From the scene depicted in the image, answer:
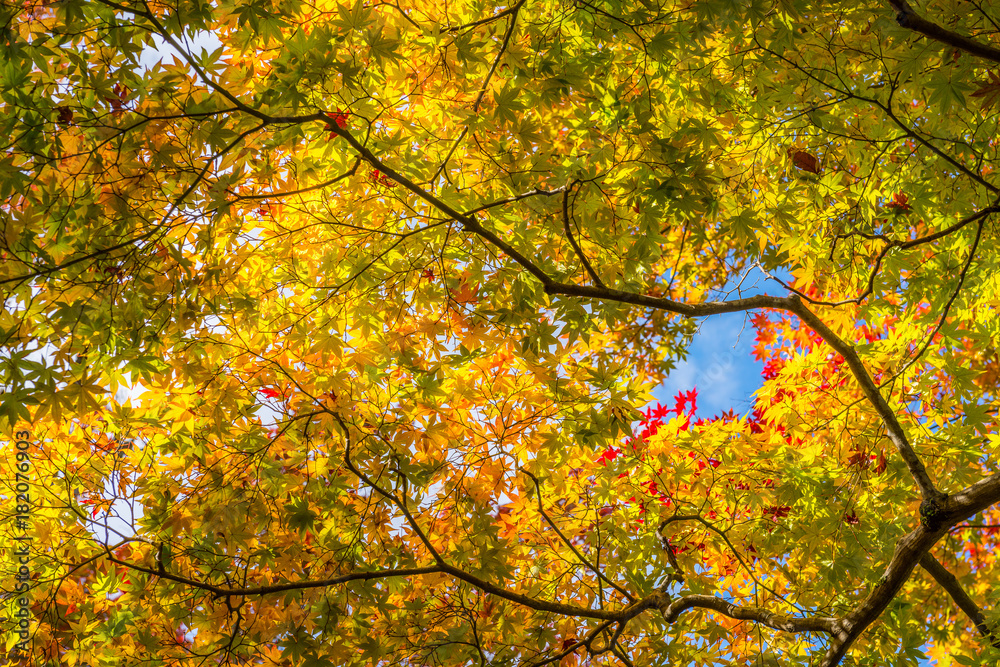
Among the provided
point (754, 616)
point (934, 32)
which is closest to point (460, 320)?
point (754, 616)

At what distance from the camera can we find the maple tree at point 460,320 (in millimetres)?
2559

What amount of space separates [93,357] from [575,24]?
2702 millimetres

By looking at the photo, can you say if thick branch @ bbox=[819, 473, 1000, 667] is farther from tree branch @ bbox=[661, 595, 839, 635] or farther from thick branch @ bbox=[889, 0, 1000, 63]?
thick branch @ bbox=[889, 0, 1000, 63]

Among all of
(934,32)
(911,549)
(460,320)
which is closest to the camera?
(934,32)

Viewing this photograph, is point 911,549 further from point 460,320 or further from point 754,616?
point 460,320

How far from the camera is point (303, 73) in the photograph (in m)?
2.51

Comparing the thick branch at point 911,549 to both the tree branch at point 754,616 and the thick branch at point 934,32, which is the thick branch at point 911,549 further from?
the thick branch at point 934,32

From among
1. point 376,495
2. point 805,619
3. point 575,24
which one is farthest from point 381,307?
point 805,619

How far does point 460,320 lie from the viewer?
324 centimetres

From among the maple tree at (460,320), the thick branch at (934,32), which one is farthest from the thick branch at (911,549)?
the thick branch at (934,32)

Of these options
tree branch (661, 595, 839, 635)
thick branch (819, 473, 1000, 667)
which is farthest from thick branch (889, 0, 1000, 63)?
tree branch (661, 595, 839, 635)

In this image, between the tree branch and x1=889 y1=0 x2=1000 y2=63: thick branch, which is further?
the tree branch

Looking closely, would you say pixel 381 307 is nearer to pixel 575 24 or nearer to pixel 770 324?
pixel 575 24

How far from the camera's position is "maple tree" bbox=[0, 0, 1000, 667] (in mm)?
2559
